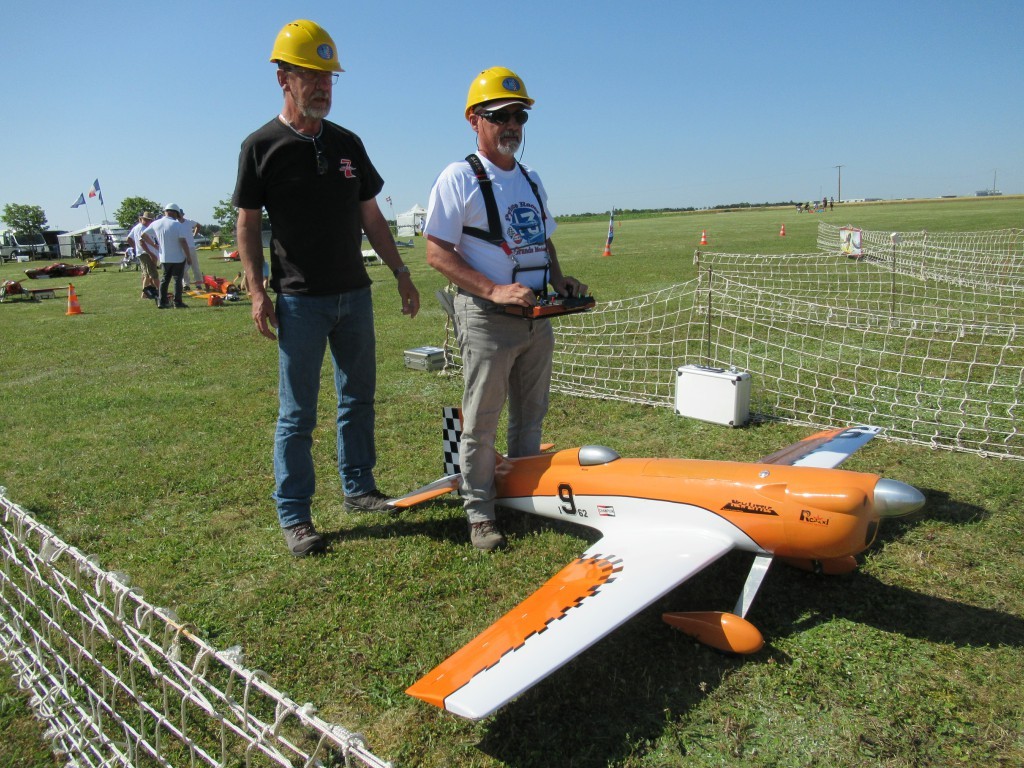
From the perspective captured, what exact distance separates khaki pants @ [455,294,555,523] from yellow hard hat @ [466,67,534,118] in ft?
3.40

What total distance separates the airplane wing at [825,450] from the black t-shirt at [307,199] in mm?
2683

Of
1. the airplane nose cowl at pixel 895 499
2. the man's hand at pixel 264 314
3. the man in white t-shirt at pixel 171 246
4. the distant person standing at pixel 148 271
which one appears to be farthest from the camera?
the distant person standing at pixel 148 271

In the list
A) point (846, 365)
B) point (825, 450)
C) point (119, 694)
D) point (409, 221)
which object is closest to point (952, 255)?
point (846, 365)

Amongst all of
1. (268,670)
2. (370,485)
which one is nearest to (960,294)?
(370,485)

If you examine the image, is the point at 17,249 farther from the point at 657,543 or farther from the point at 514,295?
the point at 657,543

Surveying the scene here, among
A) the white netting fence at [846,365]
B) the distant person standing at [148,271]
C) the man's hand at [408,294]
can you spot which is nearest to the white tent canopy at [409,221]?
the distant person standing at [148,271]

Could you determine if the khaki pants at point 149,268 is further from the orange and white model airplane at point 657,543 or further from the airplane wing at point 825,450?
the airplane wing at point 825,450

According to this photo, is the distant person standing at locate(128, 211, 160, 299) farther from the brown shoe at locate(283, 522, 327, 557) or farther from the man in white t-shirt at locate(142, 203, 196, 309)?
the brown shoe at locate(283, 522, 327, 557)

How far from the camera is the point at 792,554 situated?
10.5 feet

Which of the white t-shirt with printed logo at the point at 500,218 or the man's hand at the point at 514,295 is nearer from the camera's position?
the man's hand at the point at 514,295

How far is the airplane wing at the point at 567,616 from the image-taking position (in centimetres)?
245

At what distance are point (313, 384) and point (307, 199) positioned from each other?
1025 millimetres

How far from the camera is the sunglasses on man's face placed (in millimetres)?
3568

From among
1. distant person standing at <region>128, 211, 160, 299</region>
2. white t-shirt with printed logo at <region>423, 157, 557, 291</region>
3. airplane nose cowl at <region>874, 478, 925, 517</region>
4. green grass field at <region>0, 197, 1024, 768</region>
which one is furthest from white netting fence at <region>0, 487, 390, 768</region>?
distant person standing at <region>128, 211, 160, 299</region>
